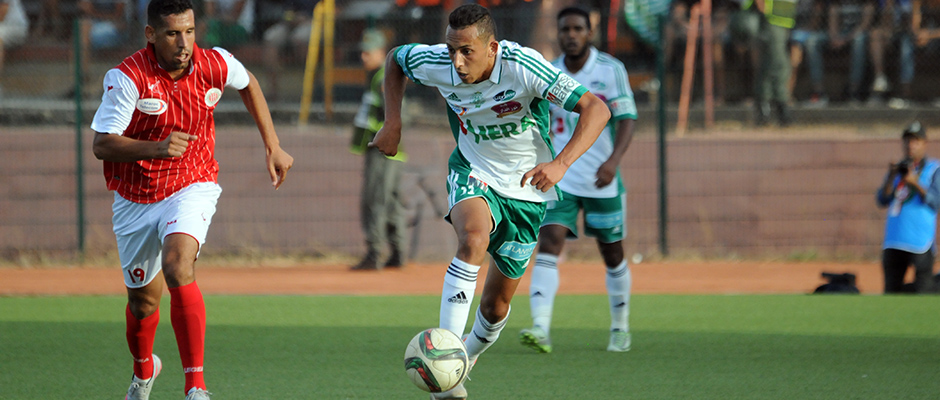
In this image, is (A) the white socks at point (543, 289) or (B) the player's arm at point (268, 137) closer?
(B) the player's arm at point (268, 137)

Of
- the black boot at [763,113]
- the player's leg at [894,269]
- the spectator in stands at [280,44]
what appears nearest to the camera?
the player's leg at [894,269]

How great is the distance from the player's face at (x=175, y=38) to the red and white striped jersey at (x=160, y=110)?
0.30 feet

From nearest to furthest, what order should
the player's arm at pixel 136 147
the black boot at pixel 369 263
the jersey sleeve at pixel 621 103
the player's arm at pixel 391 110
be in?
1. the player's arm at pixel 136 147
2. the player's arm at pixel 391 110
3. the jersey sleeve at pixel 621 103
4. the black boot at pixel 369 263

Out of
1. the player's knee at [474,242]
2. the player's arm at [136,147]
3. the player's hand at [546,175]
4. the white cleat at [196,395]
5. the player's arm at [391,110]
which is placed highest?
the player's arm at [391,110]

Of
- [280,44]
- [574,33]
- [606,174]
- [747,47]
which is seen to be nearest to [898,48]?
[747,47]

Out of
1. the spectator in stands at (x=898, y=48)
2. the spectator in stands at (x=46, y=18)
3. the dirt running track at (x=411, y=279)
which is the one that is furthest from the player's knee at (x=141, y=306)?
the spectator in stands at (x=898, y=48)

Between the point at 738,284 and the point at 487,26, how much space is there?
265 inches

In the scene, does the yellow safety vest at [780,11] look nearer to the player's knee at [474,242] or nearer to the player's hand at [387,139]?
the player's hand at [387,139]

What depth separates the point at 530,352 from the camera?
21.1 ft

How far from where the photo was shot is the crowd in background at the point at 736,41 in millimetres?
13578

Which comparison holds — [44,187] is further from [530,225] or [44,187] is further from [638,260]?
[530,225]

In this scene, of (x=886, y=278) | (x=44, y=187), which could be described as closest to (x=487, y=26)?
(x=886, y=278)

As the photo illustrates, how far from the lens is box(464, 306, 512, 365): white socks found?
504cm

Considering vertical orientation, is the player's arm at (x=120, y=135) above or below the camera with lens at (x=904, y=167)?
above
